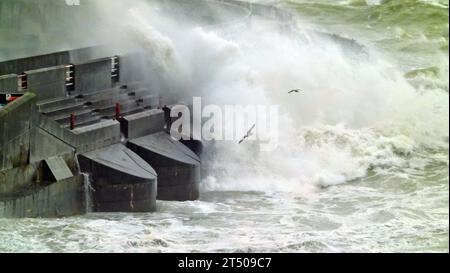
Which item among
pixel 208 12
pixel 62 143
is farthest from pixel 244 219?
pixel 208 12

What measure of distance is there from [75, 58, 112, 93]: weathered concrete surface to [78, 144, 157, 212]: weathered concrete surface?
255 centimetres

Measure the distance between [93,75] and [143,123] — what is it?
1.76 metres

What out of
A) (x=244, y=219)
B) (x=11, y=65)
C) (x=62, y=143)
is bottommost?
(x=244, y=219)

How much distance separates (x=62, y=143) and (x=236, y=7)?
17.3 metres

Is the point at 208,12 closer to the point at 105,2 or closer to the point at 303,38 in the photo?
the point at 303,38

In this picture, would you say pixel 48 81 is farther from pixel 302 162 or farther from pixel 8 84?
pixel 302 162

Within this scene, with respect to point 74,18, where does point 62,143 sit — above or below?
below

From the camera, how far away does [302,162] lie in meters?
24.3

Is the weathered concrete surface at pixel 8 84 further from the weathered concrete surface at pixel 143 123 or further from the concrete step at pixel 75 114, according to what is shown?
the weathered concrete surface at pixel 143 123

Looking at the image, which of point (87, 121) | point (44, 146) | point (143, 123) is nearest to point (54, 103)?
point (87, 121)

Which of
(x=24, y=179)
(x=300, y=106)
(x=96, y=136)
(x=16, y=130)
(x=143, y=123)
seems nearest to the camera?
(x=16, y=130)

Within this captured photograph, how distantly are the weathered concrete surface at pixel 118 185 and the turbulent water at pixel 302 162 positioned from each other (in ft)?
1.23

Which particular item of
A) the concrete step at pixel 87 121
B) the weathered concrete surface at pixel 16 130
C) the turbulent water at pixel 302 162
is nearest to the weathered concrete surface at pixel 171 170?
the turbulent water at pixel 302 162

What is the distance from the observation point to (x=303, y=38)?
114 feet
